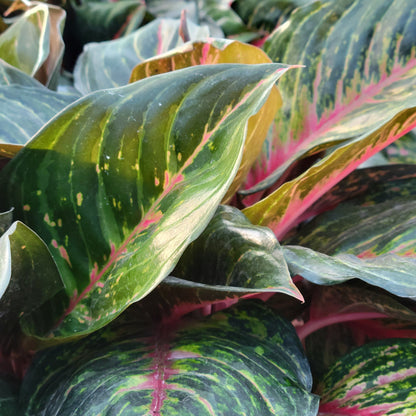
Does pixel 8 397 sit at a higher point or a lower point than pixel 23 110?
lower

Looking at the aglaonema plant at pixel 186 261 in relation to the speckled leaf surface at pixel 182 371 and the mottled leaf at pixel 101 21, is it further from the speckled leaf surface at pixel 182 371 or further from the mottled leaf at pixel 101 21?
the mottled leaf at pixel 101 21

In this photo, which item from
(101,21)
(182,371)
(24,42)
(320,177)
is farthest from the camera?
(101,21)

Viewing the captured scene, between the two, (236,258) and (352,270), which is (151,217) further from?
(352,270)

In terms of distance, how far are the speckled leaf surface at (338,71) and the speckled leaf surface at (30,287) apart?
0.32 meters

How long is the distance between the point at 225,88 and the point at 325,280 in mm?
193

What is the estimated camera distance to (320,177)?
58 centimetres

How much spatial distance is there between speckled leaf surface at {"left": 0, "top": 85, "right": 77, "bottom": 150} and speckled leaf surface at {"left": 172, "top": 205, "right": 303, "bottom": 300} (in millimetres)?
242

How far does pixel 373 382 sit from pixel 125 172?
34 centimetres

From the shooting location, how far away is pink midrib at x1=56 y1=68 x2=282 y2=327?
0.45 meters

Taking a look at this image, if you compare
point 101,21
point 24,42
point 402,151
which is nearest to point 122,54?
point 24,42

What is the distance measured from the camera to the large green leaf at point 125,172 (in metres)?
0.44

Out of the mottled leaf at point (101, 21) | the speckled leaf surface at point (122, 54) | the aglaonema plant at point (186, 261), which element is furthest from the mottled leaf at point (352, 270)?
the mottled leaf at point (101, 21)

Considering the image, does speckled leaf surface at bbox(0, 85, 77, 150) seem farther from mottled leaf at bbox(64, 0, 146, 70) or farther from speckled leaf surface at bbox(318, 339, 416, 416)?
mottled leaf at bbox(64, 0, 146, 70)

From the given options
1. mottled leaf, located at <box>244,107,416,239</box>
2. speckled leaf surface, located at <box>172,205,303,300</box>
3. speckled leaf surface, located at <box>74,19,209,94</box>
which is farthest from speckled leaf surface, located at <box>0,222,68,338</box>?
speckled leaf surface, located at <box>74,19,209,94</box>
